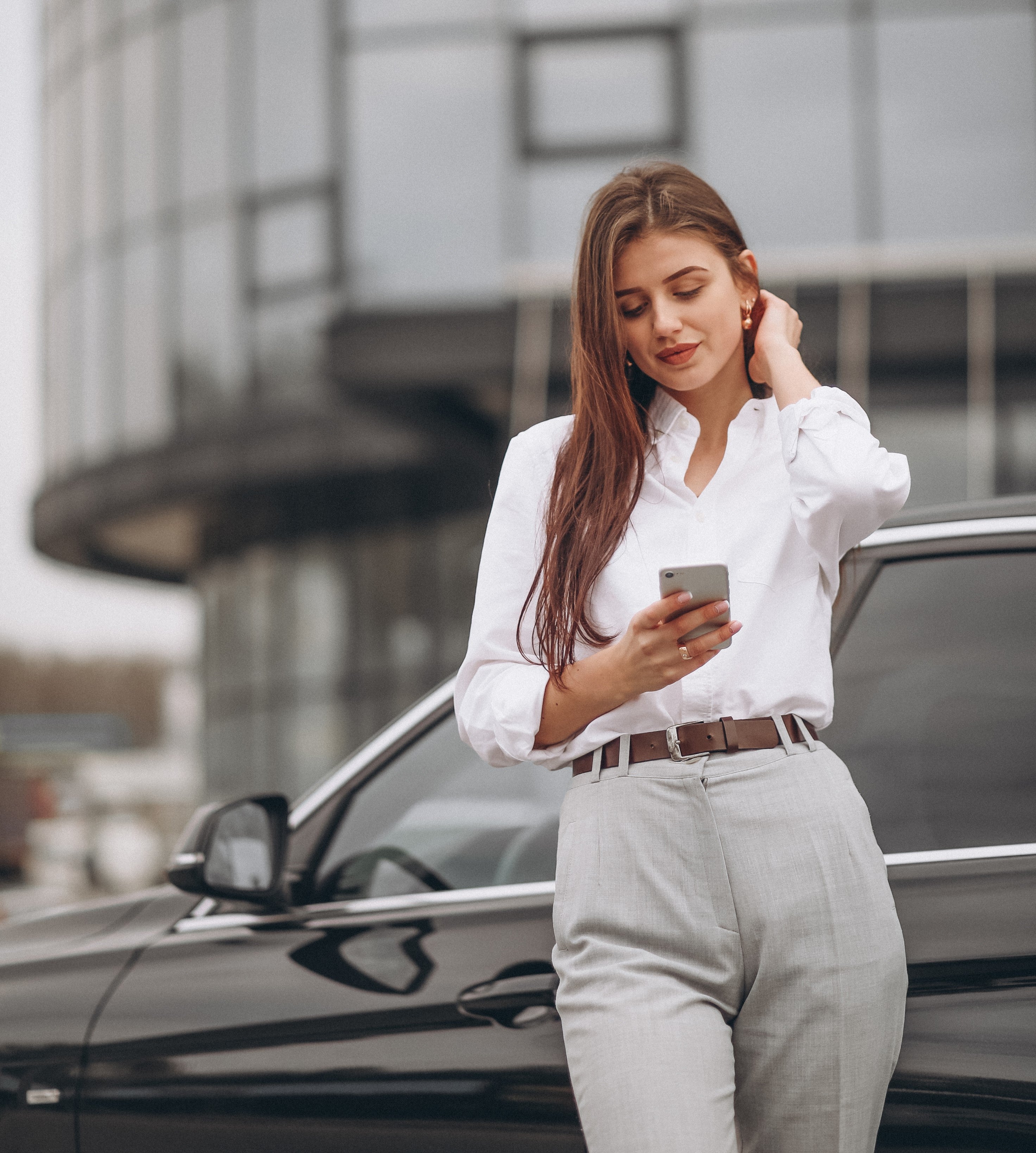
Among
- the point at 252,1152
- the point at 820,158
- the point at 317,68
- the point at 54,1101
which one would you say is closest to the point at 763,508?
the point at 252,1152

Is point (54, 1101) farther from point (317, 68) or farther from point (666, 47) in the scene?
point (317, 68)

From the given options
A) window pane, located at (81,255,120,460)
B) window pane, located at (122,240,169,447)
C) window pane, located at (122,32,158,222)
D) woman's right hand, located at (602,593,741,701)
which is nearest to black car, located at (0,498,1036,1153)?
woman's right hand, located at (602,593,741,701)

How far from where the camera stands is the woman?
1.46 m

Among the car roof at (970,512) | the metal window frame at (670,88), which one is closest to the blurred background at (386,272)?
the metal window frame at (670,88)

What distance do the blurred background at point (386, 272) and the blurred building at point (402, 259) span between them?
3 centimetres

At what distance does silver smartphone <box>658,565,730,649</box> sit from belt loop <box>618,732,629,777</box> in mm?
224

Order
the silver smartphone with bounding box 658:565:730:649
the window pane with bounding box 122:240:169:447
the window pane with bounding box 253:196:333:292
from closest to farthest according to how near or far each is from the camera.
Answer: the silver smartphone with bounding box 658:565:730:649, the window pane with bounding box 253:196:333:292, the window pane with bounding box 122:240:169:447

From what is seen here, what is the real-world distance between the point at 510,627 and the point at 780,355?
0.48m

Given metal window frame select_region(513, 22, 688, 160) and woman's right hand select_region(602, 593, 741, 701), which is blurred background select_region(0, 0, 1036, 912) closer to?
metal window frame select_region(513, 22, 688, 160)

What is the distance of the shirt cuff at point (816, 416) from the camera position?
5.06 ft

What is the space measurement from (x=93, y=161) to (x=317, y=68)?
11.8 ft

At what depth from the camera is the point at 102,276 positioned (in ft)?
48.1

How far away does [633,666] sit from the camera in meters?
1.46

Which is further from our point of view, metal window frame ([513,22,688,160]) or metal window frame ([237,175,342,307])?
metal window frame ([237,175,342,307])
